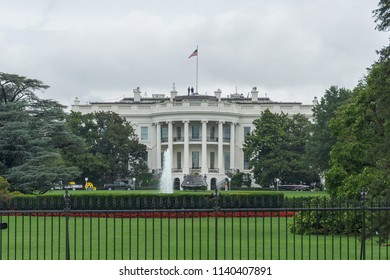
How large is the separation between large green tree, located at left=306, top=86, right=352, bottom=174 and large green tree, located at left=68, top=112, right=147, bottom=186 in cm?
2204

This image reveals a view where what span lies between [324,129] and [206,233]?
37.5 m

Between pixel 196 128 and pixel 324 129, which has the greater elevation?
pixel 196 128

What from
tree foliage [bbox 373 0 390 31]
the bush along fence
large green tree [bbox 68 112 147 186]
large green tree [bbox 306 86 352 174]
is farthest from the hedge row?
large green tree [bbox 68 112 147 186]

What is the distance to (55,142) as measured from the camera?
44.6 m

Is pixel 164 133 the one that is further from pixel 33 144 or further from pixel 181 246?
pixel 181 246

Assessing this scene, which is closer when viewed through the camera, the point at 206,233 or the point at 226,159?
the point at 206,233

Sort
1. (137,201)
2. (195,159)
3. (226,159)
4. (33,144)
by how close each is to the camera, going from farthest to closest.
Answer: (226,159)
(195,159)
(33,144)
(137,201)

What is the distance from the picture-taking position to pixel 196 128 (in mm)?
90750

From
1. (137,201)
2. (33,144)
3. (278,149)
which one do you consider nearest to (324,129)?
(278,149)

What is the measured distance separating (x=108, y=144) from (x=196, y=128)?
53.9ft

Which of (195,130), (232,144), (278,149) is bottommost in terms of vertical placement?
(278,149)

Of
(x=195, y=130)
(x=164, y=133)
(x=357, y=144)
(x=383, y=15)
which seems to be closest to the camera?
(x=383, y=15)

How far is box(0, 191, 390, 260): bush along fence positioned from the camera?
41.3 ft
